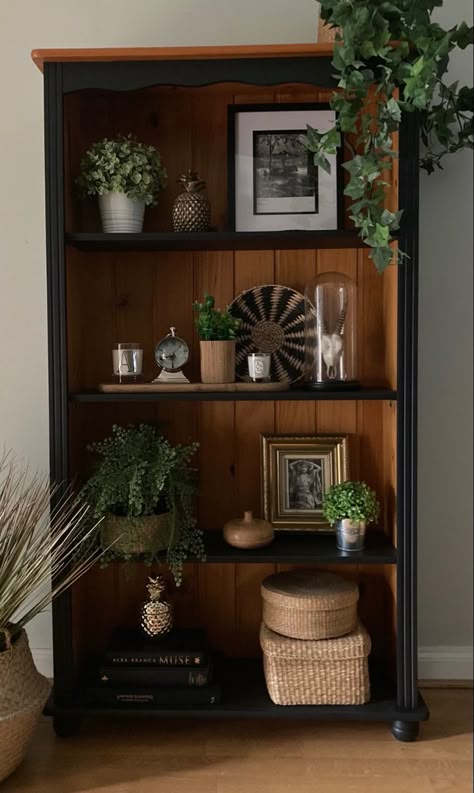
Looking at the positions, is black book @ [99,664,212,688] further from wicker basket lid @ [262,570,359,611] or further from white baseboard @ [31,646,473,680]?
white baseboard @ [31,646,473,680]

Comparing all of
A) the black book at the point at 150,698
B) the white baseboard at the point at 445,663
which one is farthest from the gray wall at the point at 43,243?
the black book at the point at 150,698

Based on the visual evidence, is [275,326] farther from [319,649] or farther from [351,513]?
[319,649]

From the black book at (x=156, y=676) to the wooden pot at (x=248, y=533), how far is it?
0.32m

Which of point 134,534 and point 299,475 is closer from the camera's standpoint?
point 134,534

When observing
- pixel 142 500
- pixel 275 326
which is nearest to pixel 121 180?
pixel 275 326

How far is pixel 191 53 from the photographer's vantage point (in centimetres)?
175

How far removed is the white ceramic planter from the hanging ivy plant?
46 cm

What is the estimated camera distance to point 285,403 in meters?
2.14

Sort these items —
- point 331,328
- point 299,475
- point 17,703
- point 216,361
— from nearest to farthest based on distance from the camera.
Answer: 1. point 17,703
2. point 216,361
3. point 331,328
4. point 299,475

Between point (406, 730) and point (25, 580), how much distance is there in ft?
3.22

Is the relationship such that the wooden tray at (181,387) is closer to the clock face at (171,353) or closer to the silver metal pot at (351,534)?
the clock face at (171,353)

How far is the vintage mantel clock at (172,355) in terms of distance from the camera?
1974 millimetres

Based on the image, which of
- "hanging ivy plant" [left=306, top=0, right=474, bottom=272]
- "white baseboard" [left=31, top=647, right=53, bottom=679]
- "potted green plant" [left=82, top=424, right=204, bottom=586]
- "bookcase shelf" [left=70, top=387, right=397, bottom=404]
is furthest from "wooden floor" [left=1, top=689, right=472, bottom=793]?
"hanging ivy plant" [left=306, top=0, right=474, bottom=272]

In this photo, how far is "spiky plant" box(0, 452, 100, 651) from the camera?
1.72m
